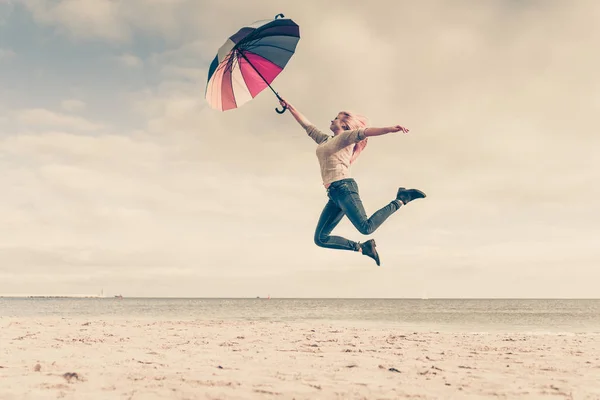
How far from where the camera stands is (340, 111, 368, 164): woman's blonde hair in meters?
6.43

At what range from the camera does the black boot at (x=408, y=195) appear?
6.32 meters

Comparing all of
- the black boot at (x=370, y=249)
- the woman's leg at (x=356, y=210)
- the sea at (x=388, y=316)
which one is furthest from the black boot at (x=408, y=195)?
the sea at (x=388, y=316)

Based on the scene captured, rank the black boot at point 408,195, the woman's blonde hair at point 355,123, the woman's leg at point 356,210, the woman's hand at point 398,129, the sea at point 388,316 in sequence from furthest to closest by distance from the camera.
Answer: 1. the sea at point 388,316
2. the woman's blonde hair at point 355,123
3. the black boot at point 408,195
4. the woman's leg at point 356,210
5. the woman's hand at point 398,129

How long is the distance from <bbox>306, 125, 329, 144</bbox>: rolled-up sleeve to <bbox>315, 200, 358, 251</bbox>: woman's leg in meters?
0.83

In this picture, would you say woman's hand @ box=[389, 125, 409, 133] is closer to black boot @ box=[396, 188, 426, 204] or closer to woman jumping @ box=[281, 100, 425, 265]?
woman jumping @ box=[281, 100, 425, 265]

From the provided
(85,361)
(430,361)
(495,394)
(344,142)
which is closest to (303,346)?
(430,361)

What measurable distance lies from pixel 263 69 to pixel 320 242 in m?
2.51

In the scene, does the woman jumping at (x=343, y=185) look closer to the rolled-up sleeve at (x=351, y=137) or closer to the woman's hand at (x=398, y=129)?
the rolled-up sleeve at (x=351, y=137)

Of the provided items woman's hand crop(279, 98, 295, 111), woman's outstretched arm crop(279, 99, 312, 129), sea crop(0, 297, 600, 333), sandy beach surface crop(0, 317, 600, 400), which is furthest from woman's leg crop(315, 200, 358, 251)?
sea crop(0, 297, 600, 333)

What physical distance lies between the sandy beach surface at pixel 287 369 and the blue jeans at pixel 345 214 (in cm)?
181

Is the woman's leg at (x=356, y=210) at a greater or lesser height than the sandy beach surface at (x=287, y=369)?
greater

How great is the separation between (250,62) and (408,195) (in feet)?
9.10

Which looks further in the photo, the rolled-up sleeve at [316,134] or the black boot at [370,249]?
the rolled-up sleeve at [316,134]

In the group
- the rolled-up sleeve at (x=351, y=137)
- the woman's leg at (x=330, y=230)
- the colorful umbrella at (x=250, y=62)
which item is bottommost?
the woman's leg at (x=330, y=230)
